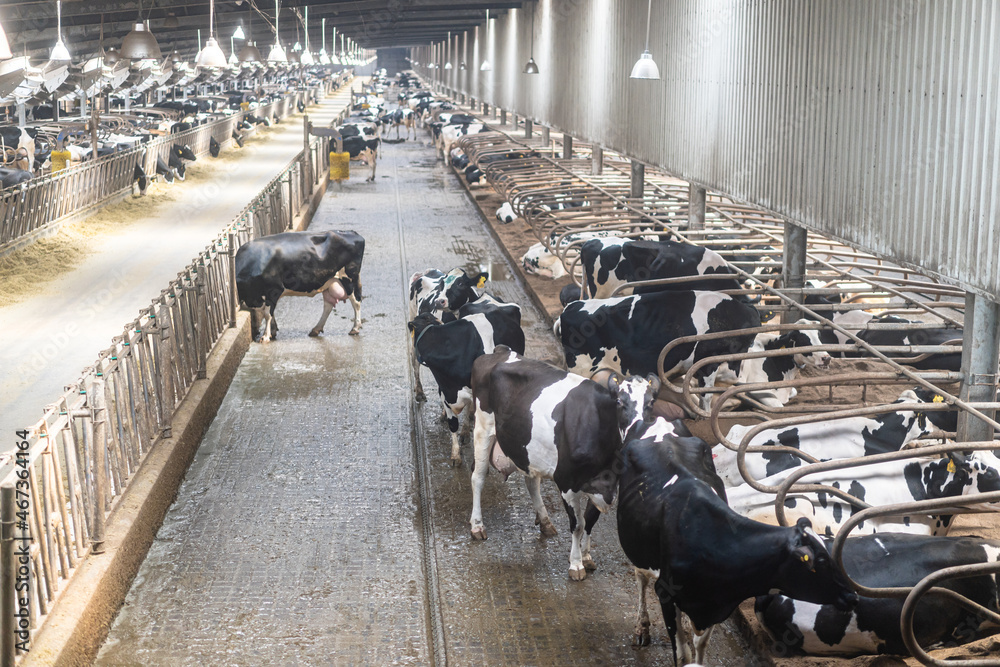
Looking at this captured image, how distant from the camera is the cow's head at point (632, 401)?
5812 millimetres

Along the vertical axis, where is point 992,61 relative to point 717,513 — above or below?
above

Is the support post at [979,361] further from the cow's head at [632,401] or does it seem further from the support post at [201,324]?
the support post at [201,324]

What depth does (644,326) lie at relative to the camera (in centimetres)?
942

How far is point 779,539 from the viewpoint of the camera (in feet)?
15.3

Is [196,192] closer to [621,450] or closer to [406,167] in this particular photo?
[406,167]

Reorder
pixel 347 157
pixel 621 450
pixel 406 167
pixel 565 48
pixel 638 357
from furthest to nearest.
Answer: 1. pixel 406 167
2. pixel 347 157
3. pixel 565 48
4. pixel 638 357
5. pixel 621 450

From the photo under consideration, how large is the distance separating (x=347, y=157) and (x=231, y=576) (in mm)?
24692

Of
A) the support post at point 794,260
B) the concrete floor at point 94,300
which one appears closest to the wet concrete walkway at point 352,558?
the concrete floor at point 94,300

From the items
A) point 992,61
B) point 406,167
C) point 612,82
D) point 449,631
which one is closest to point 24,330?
point 449,631

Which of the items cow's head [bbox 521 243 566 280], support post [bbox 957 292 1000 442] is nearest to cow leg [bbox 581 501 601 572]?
support post [bbox 957 292 1000 442]

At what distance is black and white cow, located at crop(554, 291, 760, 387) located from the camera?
9.35 m

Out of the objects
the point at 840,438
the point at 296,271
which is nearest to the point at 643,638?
the point at 840,438

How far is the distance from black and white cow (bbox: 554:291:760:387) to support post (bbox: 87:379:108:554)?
14.1ft

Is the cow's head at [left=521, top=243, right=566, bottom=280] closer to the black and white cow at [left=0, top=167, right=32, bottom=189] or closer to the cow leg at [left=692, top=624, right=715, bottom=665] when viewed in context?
the black and white cow at [left=0, top=167, right=32, bottom=189]
